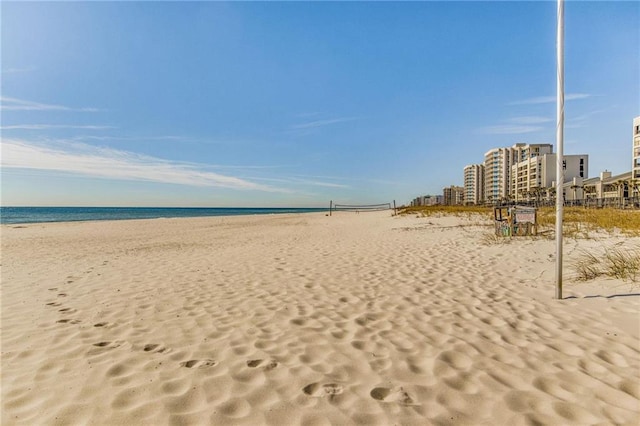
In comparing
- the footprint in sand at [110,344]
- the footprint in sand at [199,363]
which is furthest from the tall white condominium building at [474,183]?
the footprint in sand at [110,344]

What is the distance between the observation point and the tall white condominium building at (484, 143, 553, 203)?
100938 millimetres

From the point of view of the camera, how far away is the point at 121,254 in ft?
30.3

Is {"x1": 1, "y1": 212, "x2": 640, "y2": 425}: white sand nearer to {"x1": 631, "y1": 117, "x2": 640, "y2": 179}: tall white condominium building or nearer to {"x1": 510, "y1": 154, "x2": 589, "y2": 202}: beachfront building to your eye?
{"x1": 631, "y1": 117, "x2": 640, "y2": 179}: tall white condominium building

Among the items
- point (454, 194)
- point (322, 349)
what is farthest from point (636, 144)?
point (454, 194)

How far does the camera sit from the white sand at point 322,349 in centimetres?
214

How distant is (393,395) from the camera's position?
228 cm

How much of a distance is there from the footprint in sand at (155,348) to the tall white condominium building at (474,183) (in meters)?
127

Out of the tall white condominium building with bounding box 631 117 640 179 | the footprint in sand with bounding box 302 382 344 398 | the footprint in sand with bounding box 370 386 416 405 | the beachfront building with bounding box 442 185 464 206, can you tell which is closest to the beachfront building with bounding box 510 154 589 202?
the tall white condominium building with bounding box 631 117 640 179

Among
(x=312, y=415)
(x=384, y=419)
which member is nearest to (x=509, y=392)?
(x=384, y=419)

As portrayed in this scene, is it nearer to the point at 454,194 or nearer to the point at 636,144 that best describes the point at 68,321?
the point at 636,144

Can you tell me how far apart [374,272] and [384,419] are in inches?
166

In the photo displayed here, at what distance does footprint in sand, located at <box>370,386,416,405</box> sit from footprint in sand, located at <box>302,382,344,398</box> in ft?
0.86

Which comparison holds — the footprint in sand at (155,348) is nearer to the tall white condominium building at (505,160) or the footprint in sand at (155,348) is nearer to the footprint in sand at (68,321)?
the footprint in sand at (68,321)

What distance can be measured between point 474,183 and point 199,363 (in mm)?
136965
